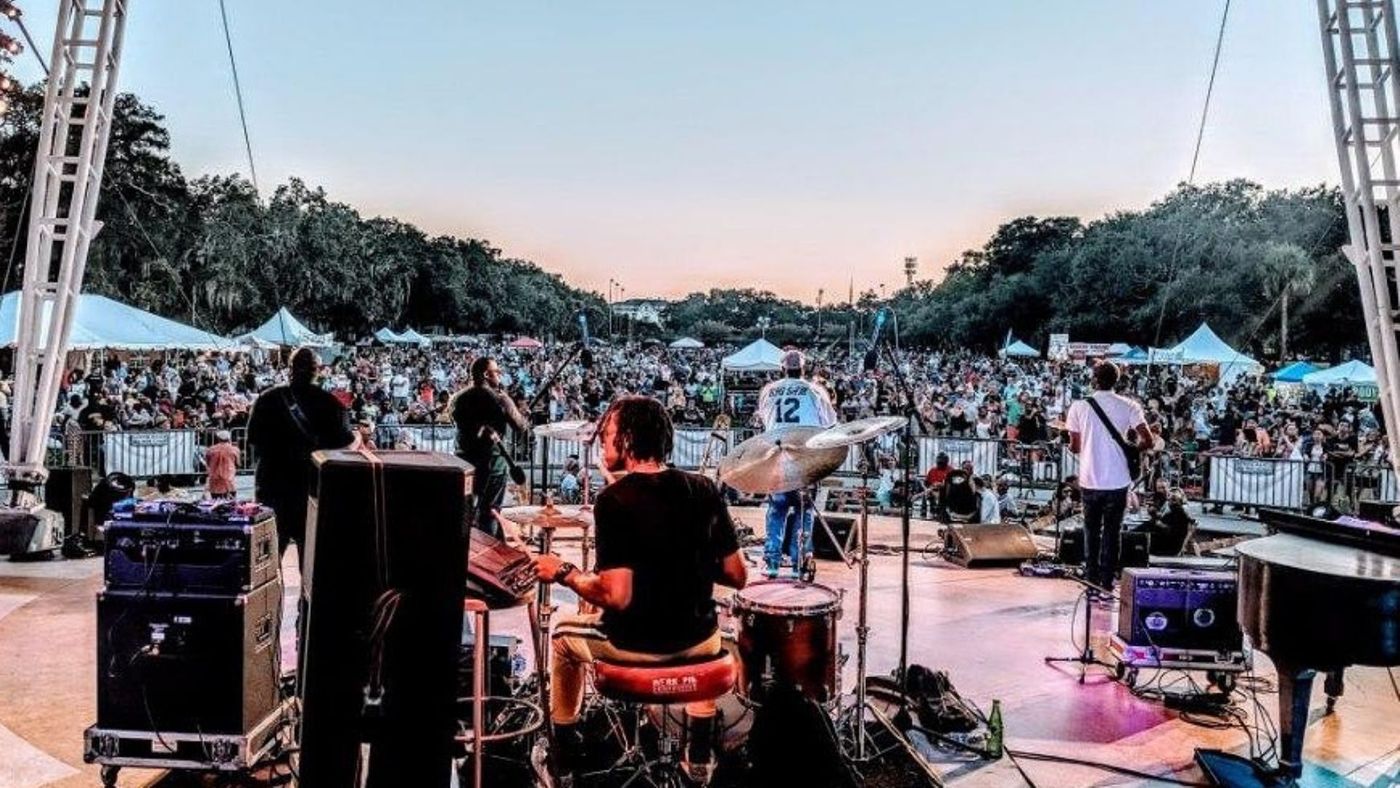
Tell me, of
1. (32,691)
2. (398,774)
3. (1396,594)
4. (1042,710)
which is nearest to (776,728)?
(398,774)

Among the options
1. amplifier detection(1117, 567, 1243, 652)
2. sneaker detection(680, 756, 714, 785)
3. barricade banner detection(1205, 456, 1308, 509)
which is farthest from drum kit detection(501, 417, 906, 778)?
barricade banner detection(1205, 456, 1308, 509)

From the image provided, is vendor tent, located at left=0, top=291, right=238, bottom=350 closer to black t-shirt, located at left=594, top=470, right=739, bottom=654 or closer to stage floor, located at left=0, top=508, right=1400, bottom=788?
stage floor, located at left=0, top=508, right=1400, bottom=788

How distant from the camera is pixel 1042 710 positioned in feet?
18.0

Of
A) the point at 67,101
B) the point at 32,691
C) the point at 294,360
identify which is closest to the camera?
the point at 32,691

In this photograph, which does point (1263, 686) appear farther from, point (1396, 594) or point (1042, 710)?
point (1396, 594)

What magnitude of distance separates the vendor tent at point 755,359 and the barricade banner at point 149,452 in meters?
15.0

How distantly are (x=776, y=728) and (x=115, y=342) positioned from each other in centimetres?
1389

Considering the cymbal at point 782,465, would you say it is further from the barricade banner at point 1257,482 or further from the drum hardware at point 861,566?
the barricade banner at point 1257,482

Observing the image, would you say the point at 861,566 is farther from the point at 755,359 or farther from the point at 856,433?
the point at 755,359

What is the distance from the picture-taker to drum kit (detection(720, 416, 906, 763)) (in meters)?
4.44

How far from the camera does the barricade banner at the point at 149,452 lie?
1321 centimetres

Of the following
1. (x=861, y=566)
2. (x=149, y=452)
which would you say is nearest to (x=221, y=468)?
(x=149, y=452)

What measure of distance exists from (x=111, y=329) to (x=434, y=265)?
62589mm

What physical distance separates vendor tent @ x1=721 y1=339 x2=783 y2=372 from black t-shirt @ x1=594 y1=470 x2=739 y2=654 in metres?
22.7
